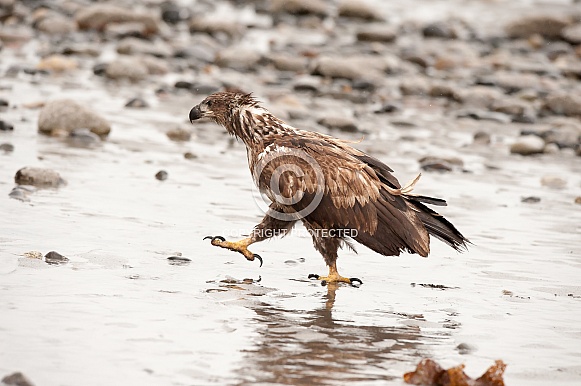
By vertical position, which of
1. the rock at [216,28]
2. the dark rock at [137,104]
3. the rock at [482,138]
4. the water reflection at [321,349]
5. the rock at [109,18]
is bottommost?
the water reflection at [321,349]

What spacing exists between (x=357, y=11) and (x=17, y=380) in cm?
2205

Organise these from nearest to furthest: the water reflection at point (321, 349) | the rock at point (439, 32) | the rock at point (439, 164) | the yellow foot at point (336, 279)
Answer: the water reflection at point (321, 349) → the yellow foot at point (336, 279) → the rock at point (439, 164) → the rock at point (439, 32)

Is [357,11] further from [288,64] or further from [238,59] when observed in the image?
[238,59]

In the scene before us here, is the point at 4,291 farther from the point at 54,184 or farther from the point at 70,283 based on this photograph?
the point at 54,184

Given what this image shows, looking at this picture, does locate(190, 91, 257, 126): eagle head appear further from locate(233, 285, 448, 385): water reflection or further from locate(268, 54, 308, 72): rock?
locate(268, 54, 308, 72): rock

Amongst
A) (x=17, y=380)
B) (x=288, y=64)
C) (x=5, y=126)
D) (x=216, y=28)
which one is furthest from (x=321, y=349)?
(x=216, y=28)

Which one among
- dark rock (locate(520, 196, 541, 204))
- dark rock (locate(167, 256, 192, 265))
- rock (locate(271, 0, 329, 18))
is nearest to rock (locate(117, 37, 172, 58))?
rock (locate(271, 0, 329, 18))

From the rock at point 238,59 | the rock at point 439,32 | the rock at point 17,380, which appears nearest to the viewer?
the rock at point 17,380

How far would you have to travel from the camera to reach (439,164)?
37.8ft

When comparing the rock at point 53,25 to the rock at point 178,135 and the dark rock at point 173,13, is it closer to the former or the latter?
the dark rock at point 173,13

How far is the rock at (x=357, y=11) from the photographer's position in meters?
25.6

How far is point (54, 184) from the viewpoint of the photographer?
29.8 ft

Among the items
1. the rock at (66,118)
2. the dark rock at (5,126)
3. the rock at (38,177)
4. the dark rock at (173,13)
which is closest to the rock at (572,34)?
the dark rock at (173,13)

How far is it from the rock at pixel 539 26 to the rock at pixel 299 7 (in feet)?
15.4
